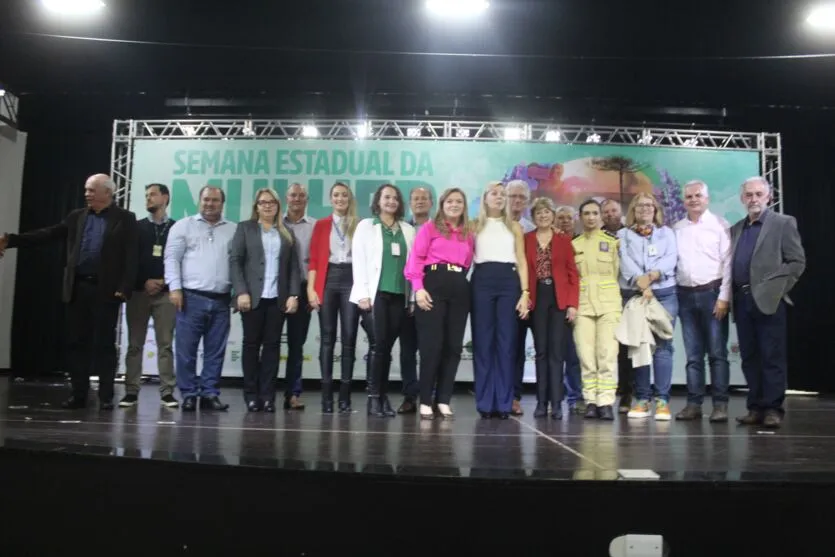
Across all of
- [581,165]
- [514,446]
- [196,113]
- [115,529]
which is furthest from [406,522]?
[196,113]

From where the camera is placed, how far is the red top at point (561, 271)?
3.55 m

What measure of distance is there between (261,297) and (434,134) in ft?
10.7

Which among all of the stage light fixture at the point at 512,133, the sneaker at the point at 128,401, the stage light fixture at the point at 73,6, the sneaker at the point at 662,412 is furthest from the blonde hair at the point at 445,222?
the stage light fixture at the point at 73,6

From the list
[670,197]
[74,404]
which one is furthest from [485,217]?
[670,197]

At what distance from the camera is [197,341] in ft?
12.3

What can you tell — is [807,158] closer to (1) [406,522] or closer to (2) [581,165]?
(2) [581,165]

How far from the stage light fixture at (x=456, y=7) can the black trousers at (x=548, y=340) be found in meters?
2.34

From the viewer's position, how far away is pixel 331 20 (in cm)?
486

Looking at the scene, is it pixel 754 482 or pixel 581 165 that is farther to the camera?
pixel 581 165

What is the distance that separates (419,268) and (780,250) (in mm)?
1883

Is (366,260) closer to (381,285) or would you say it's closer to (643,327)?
(381,285)

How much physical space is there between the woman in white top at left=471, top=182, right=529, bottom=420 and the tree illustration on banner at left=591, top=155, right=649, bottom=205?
10.3 feet

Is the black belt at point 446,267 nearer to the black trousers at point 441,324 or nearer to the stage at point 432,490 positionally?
the black trousers at point 441,324

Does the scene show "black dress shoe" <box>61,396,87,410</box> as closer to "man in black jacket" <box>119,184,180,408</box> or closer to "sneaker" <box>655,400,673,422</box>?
"man in black jacket" <box>119,184,180,408</box>
